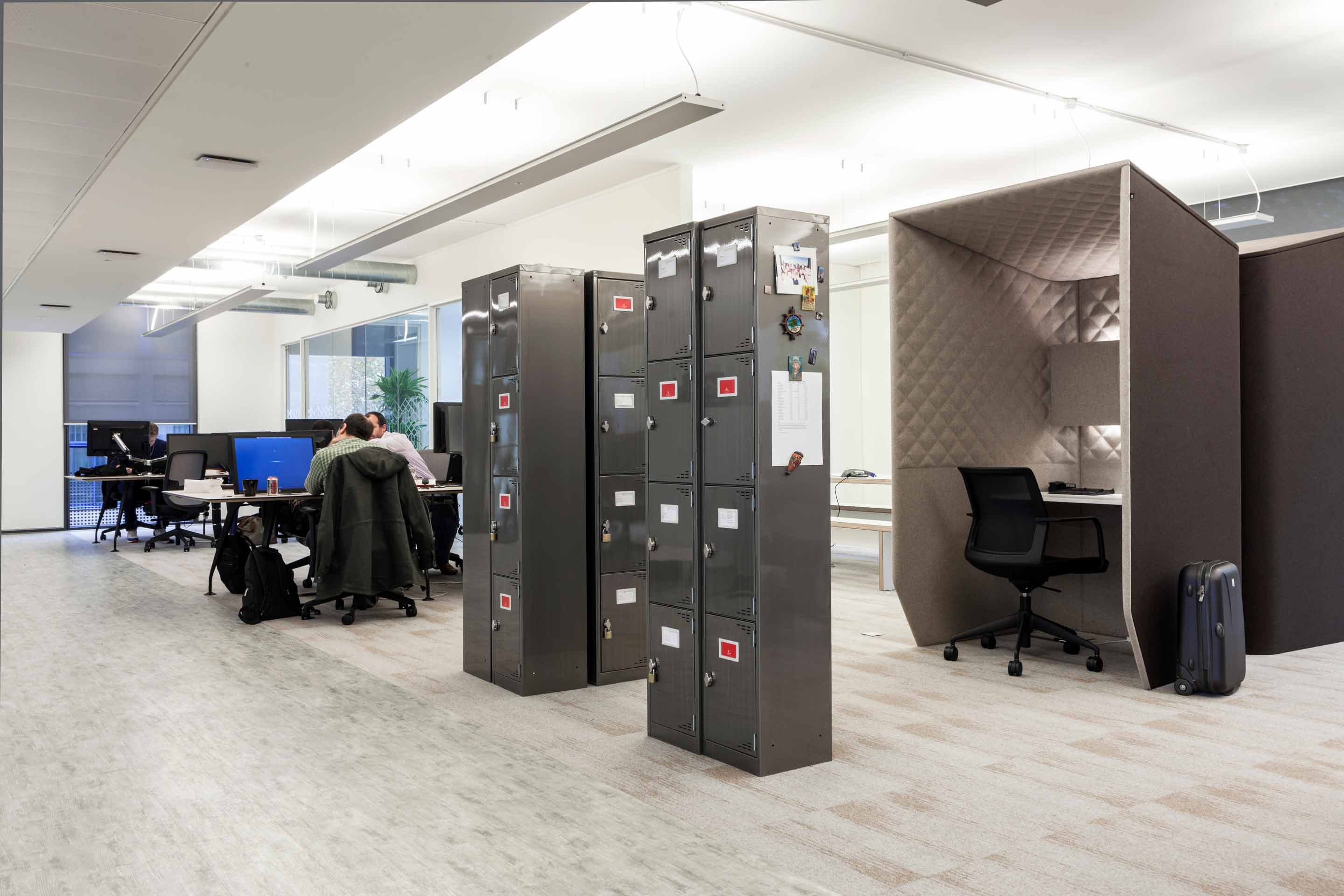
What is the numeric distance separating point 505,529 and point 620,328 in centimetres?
116

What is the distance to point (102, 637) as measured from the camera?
613cm

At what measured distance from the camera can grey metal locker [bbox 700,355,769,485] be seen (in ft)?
11.7

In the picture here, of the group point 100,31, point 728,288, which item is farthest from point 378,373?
point 728,288

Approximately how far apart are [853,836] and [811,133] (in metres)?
5.78

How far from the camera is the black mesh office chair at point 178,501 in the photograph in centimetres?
1023

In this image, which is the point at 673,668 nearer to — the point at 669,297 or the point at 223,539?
the point at 669,297

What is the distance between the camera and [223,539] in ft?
25.8

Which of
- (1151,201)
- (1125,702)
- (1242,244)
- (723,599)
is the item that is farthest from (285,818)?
(1242,244)

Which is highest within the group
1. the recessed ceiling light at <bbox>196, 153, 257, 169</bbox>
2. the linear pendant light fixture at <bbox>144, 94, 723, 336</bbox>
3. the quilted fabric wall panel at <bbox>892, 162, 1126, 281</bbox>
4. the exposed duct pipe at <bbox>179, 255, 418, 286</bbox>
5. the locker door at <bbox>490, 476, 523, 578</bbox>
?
the exposed duct pipe at <bbox>179, 255, 418, 286</bbox>

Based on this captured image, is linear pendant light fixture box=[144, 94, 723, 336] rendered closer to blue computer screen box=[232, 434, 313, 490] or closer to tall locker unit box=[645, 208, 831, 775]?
tall locker unit box=[645, 208, 831, 775]

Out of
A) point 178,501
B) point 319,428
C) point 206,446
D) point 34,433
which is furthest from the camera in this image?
point 34,433

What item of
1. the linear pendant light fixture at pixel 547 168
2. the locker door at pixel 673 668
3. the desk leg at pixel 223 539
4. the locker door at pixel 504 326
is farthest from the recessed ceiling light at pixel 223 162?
the locker door at pixel 673 668

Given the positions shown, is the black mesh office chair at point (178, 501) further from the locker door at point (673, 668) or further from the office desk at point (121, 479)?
the locker door at point (673, 668)

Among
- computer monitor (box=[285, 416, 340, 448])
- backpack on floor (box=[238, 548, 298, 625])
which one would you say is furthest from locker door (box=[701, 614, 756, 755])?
computer monitor (box=[285, 416, 340, 448])
